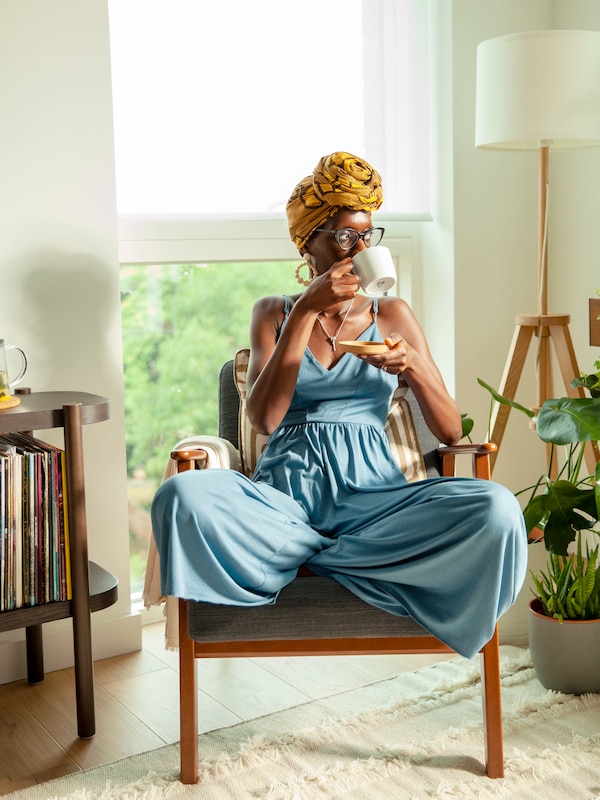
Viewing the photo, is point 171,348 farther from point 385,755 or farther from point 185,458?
point 385,755

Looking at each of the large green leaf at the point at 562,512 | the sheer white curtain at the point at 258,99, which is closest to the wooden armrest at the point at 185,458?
the large green leaf at the point at 562,512

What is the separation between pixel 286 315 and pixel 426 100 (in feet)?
4.08

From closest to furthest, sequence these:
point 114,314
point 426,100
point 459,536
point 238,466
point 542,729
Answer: point 459,536 → point 542,729 → point 238,466 → point 114,314 → point 426,100

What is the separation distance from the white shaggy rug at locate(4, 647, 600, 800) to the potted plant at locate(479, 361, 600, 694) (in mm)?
67

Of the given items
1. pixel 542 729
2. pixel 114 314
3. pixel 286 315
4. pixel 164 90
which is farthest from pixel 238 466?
pixel 164 90

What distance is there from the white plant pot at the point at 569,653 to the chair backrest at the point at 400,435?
1.58 feet

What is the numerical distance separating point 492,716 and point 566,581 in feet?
1.64

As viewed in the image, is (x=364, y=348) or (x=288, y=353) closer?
(x=364, y=348)

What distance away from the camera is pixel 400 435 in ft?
7.53

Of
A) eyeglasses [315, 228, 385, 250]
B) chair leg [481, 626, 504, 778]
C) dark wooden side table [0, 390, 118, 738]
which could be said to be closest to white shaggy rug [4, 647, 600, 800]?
chair leg [481, 626, 504, 778]

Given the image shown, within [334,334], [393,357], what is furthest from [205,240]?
[393,357]

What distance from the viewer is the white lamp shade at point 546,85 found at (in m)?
2.44

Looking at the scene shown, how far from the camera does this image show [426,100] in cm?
306

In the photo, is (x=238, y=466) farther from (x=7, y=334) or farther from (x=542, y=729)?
(x=542, y=729)
